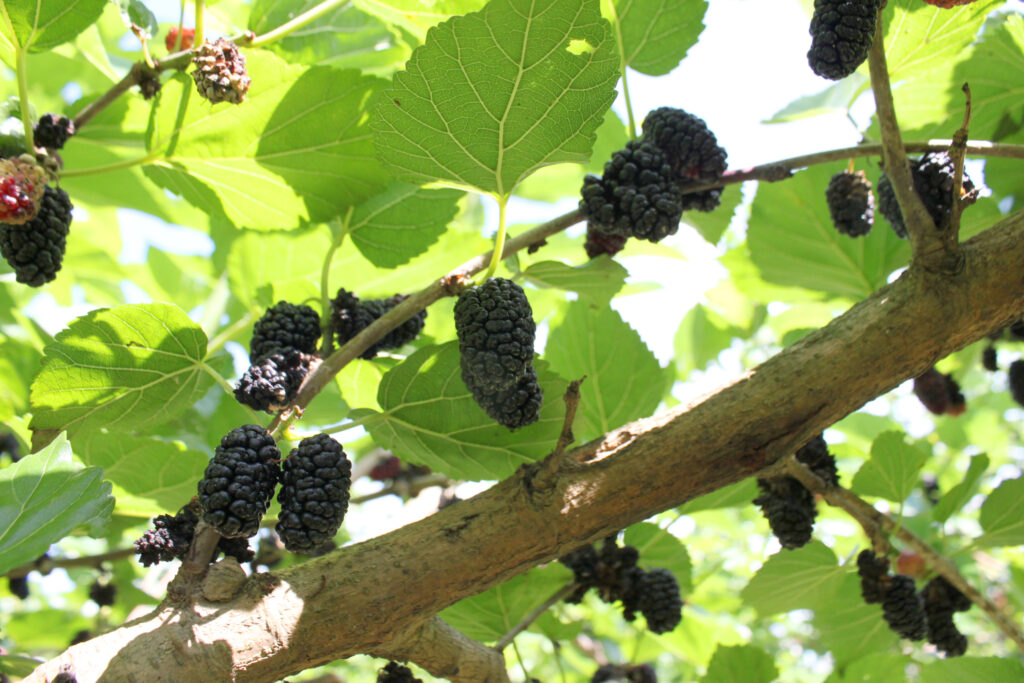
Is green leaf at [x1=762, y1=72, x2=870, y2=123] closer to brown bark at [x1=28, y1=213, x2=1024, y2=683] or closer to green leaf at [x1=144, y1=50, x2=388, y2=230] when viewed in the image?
brown bark at [x1=28, y1=213, x2=1024, y2=683]

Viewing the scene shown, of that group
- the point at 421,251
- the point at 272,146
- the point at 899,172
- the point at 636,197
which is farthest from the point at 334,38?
the point at 899,172

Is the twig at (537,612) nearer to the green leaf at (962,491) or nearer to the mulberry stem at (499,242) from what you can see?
the mulberry stem at (499,242)

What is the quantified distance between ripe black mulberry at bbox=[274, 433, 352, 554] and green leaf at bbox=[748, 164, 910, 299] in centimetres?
120

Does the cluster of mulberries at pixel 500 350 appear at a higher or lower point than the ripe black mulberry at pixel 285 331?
lower

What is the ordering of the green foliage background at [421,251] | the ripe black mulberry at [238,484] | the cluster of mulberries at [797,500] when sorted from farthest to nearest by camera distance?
the cluster of mulberries at [797,500], the green foliage background at [421,251], the ripe black mulberry at [238,484]

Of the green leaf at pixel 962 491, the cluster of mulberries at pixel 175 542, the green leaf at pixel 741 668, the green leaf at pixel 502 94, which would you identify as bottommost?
the green leaf at pixel 741 668

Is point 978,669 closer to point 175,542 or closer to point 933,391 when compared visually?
point 933,391

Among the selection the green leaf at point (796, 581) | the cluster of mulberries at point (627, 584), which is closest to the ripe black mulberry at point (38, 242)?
the cluster of mulberries at point (627, 584)

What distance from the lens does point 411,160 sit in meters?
1.12

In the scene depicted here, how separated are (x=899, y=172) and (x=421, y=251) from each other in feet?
2.65

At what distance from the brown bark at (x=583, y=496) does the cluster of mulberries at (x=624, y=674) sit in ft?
2.94

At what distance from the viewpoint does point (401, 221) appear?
146 centimetres

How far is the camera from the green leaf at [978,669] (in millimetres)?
1420

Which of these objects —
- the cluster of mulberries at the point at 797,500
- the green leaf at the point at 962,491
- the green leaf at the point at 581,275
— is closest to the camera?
the green leaf at the point at 581,275
